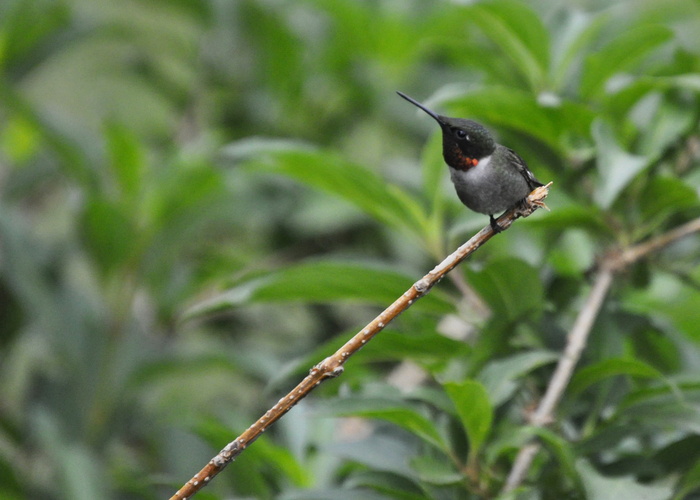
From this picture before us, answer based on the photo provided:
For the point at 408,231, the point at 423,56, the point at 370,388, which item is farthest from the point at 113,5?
the point at 370,388

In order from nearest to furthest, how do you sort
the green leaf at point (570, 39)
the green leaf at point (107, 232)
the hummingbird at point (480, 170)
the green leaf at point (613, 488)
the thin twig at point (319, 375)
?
the thin twig at point (319, 375) → the hummingbird at point (480, 170) → the green leaf at point (613, 488) → the green leaf at point (570, 39) → the green leaf at point (107, 232)

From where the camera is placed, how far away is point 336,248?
289 centimetres

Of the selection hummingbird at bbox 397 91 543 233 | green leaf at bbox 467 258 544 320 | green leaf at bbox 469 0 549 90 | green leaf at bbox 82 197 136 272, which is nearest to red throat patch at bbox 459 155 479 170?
hummingbird at bbox 397 91 543 233

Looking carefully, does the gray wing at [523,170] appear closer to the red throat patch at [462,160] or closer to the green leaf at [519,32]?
the red throat patch at [462,160]

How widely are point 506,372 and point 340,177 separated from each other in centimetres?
48

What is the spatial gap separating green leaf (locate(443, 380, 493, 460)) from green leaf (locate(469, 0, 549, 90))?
2.47ft

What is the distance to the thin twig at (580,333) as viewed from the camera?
1360 millimetres

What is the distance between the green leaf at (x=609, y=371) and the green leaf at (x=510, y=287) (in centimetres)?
14

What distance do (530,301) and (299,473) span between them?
0.57 m

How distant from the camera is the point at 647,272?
1585 mm

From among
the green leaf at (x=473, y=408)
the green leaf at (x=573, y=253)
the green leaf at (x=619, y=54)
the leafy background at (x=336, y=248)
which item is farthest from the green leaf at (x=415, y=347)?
the green leaf at (x=619, y=54)

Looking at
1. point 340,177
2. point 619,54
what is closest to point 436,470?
point 340,177

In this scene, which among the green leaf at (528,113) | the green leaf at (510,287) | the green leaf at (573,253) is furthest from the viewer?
the green leaf at (573,253)

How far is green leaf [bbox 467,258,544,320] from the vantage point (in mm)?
1347
